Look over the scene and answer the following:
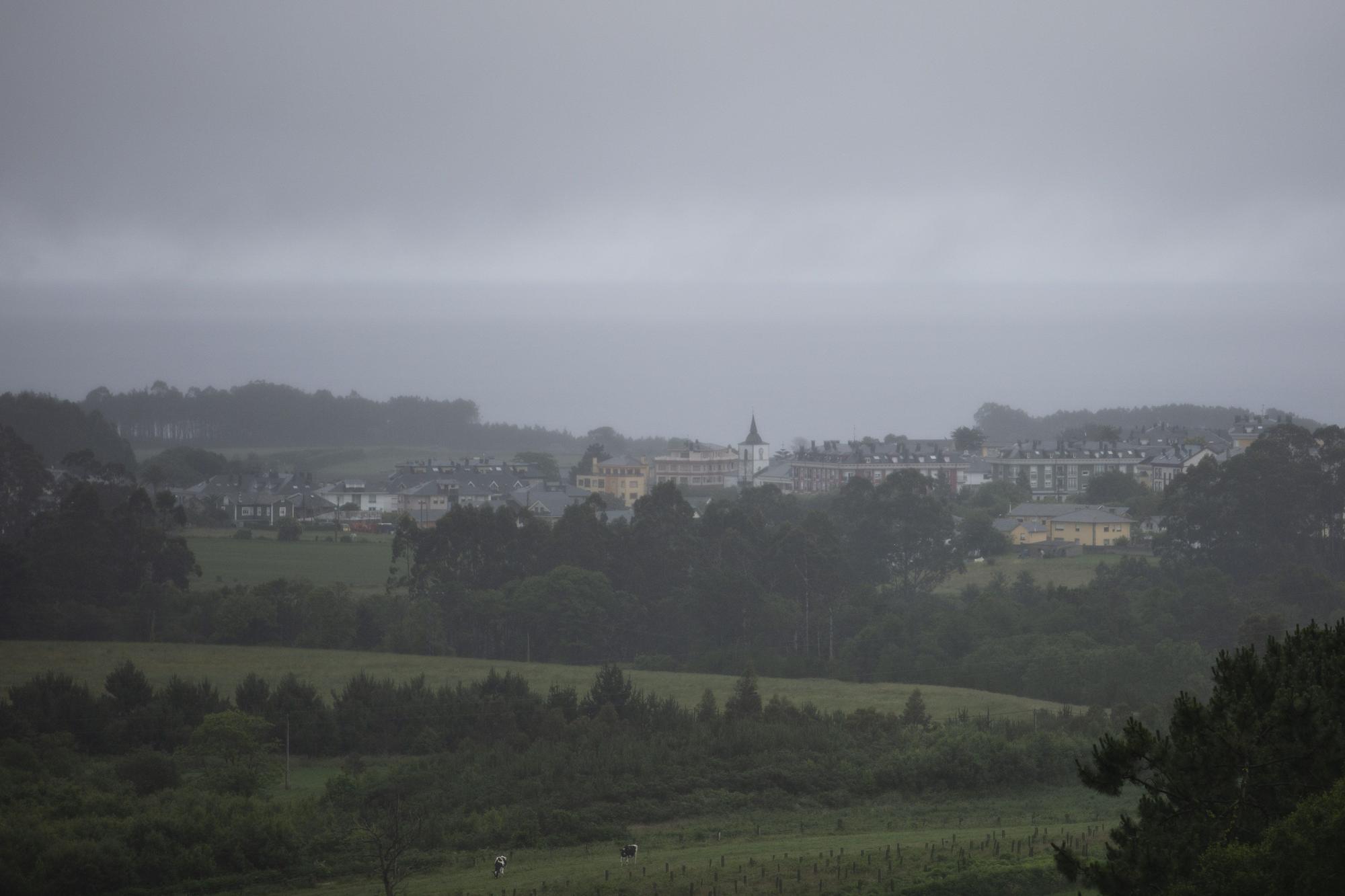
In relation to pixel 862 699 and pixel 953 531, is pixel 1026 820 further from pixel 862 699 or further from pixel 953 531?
pixel 953 531

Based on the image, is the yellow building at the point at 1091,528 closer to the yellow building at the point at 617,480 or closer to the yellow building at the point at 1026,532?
the yellow building at the point at 1026,532

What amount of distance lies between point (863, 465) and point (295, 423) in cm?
5552

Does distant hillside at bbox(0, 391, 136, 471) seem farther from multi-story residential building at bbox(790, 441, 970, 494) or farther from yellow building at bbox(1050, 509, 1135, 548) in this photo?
yellow building at bbox(1050, 509, 1135, 548)

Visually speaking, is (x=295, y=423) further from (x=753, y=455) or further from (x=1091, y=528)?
(x=1091, y=528)

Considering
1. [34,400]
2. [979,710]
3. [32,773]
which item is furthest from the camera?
[34,400]

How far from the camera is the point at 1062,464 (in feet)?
305

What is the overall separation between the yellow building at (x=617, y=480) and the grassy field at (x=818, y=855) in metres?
66.3

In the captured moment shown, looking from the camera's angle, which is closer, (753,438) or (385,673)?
(385,673)

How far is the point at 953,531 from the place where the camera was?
60.1m

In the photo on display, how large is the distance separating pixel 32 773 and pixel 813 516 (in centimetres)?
3367

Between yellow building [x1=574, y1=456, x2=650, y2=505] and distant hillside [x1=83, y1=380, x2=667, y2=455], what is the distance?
33.0 m

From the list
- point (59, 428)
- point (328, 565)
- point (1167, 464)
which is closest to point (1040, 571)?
point (1167, 464)

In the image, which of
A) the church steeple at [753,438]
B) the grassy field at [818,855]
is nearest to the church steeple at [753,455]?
the church steeple at [753,438]

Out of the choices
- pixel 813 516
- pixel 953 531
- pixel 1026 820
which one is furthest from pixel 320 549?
pixel 1026 820
